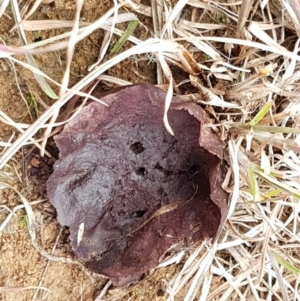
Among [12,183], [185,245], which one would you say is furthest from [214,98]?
[12,183]

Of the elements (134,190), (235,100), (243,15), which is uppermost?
(243,15)

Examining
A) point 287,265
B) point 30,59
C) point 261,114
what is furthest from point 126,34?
point 287,265

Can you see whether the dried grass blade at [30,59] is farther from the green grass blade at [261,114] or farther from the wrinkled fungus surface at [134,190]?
the green grass blade at [261,114]

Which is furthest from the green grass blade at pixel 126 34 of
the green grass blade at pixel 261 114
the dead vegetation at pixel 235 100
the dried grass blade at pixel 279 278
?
the dried grass blade at pixel 279 278

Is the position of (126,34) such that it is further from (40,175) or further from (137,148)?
(40,175)

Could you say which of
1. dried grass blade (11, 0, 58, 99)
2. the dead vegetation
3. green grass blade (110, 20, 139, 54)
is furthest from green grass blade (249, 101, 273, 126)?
dried grass blade (11, 0, 58, 99)

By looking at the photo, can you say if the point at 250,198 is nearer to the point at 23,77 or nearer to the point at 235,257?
the point at 235,257
